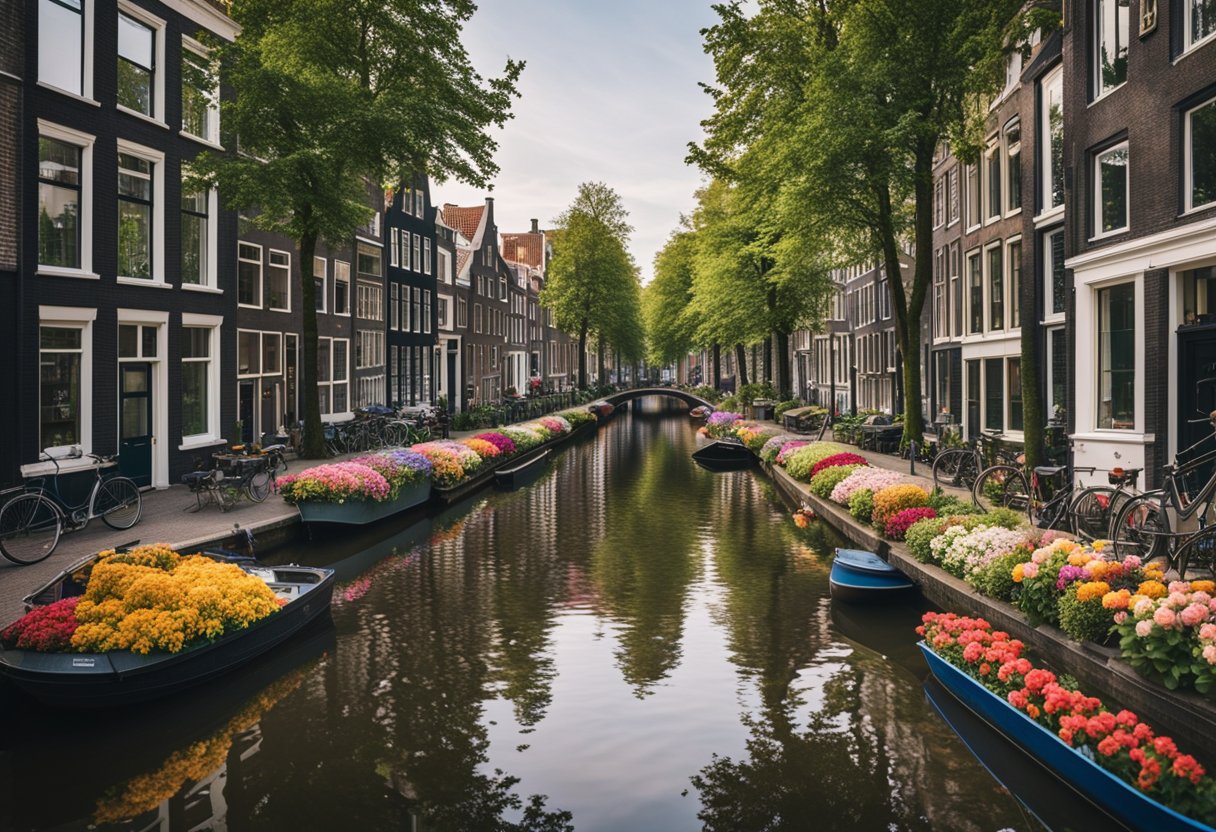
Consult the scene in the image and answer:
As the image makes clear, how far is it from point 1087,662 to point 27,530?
15.1 m

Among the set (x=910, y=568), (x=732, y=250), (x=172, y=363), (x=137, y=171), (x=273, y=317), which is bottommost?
(x=910, y=568)

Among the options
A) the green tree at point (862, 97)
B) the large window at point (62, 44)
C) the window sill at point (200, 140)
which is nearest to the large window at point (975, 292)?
the green tree at point (862, 97)

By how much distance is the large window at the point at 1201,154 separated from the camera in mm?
13742

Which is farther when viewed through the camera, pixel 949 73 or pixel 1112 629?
pixel 949 73

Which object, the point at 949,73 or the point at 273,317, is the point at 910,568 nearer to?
the point at 949,73

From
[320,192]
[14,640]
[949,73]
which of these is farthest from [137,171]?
[949,73]

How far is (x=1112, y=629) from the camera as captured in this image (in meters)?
8.74

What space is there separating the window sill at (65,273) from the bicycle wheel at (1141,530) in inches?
755

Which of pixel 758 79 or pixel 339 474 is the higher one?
pixel 758 79

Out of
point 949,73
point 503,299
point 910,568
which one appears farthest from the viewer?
point 503,299

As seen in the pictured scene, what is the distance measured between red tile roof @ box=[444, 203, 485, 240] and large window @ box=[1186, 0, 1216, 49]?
50.8 m

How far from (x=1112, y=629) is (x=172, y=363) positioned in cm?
2067

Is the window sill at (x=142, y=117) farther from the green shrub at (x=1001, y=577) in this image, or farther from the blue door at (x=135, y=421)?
the green shrub at (x=1001, y=577)

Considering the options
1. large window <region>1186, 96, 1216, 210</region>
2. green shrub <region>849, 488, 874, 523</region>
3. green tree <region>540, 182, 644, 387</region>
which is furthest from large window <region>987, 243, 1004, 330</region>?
green tree <region>540, 182, 644, 387</region>
